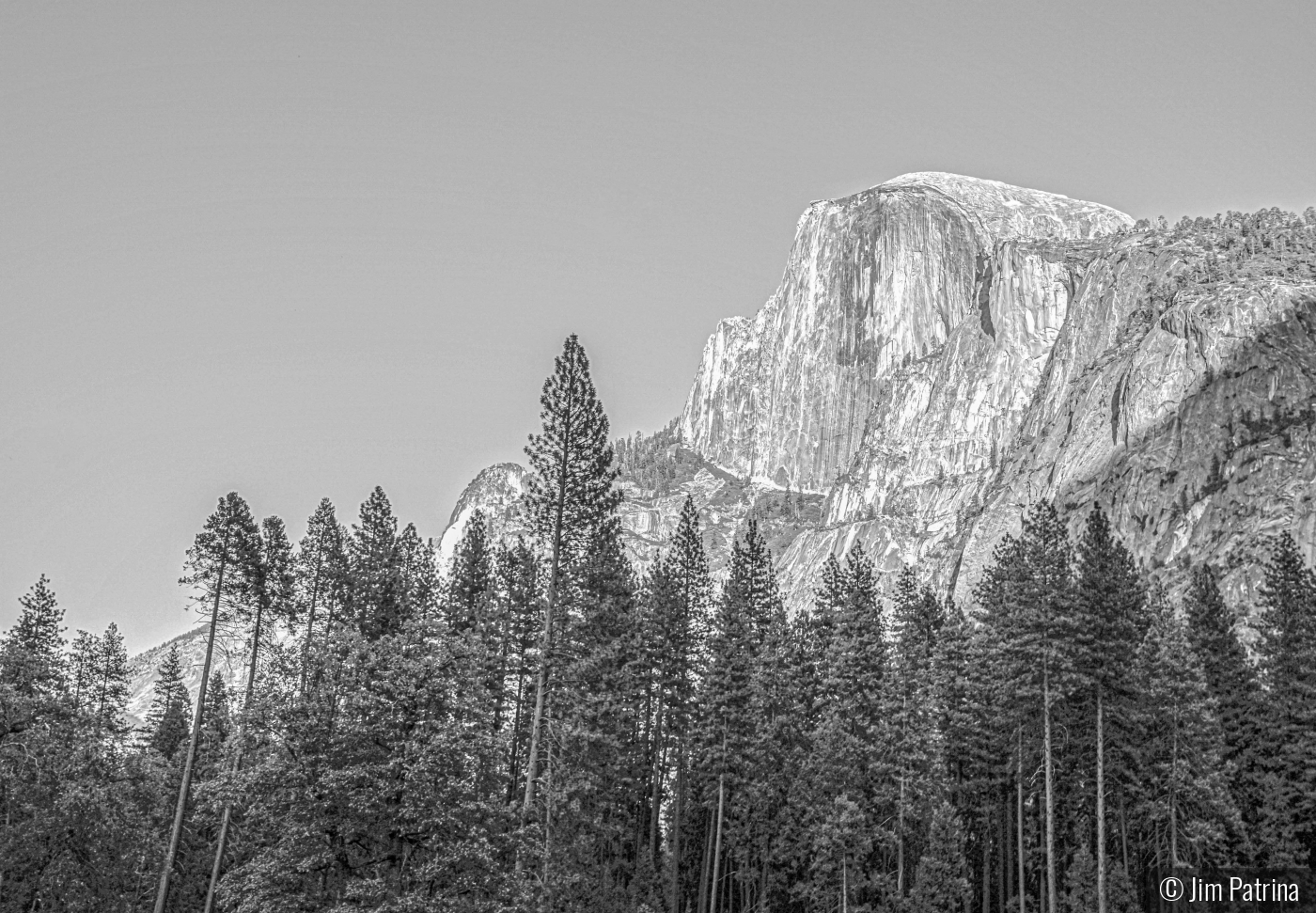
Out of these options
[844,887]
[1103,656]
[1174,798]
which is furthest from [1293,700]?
[844,887]

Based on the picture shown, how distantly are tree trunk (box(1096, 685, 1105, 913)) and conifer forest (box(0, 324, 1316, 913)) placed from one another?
17 cm

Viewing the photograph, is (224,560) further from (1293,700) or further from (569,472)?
(1293,700)

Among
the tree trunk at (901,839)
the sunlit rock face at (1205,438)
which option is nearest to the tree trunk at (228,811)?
the tree trunk at (901,839)

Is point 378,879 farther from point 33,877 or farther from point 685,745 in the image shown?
point 685,745

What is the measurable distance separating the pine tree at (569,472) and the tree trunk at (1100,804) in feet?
68.5

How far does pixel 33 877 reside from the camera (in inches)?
1378

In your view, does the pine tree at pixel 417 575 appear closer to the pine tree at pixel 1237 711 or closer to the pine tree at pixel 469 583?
the pine tree at pixel 469 583

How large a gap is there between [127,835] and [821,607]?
37638mm

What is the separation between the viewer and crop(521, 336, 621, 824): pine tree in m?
41.3

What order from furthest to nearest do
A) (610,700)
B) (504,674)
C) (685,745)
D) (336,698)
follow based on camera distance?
(685,745) < (610,700) < (504,674) < (336,698)

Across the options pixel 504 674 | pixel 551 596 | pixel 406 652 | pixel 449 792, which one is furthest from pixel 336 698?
pixel 504 674

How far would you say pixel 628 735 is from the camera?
5462 cm

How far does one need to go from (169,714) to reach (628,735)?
3596 centimetres

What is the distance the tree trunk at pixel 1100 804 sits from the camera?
4526cm
